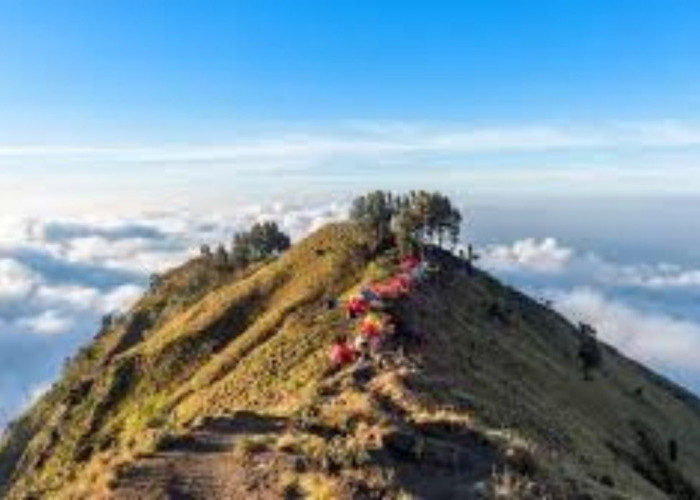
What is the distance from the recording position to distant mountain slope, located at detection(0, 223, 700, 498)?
4622 cm

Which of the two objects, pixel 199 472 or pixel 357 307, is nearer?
pixel 199 472

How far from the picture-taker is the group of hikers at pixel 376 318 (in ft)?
312

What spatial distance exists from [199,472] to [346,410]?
14549mm

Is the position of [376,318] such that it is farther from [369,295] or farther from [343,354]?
[369,295]

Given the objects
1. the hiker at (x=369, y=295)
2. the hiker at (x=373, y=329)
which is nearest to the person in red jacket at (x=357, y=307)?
the hiker at (x=369, y=295)

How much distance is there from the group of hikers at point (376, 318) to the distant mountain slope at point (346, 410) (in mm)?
1593

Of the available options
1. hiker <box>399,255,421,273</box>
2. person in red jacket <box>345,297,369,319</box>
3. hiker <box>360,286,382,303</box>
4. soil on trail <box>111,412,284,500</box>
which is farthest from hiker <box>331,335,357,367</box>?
hiker <box>399,255,421,273</box>

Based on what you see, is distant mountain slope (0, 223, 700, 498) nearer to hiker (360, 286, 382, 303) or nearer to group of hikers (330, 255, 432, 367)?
group of hikers (330, 255, 432, 367)

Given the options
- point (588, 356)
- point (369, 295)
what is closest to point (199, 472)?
point (369, 295)

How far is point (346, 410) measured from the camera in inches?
2363

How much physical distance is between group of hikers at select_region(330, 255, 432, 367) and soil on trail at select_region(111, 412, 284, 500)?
39620 millimetres

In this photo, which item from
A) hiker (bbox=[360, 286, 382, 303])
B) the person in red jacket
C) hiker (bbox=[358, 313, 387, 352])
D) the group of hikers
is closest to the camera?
the group of hikers

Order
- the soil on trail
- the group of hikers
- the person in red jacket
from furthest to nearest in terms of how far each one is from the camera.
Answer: the person in red jacket < the group of hikers < the soil on trail

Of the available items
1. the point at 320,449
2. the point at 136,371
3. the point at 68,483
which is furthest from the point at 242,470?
the point at 136,371
